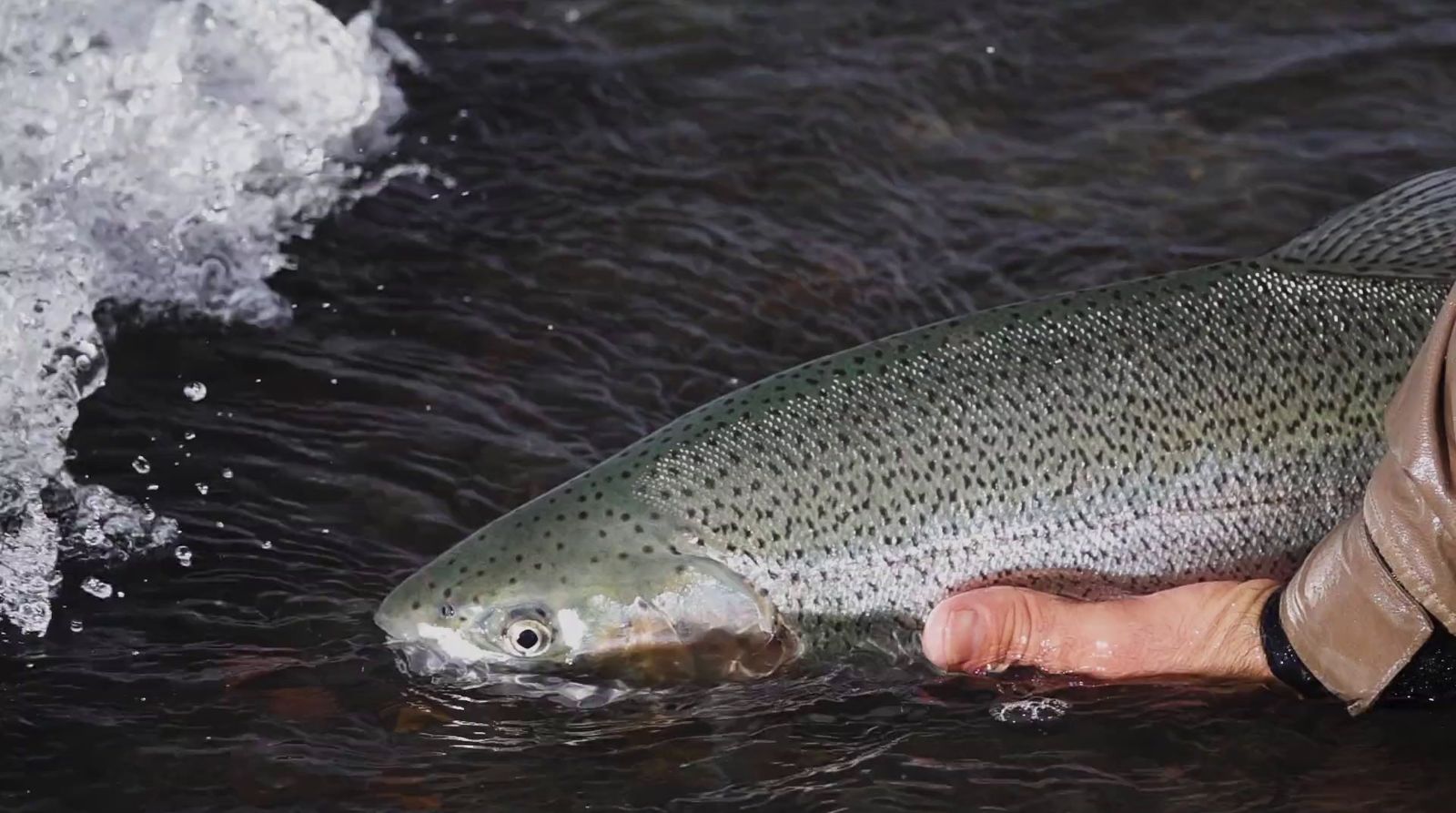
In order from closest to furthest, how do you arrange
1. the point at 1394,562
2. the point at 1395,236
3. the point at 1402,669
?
the point at 1394,562, the point at 1402,669, the point at 1395,236

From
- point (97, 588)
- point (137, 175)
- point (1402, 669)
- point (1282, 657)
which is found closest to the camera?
point (1402, 669)

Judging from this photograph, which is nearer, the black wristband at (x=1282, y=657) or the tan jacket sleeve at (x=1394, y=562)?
the tan jacket sleeve at (x=1394, y=562)

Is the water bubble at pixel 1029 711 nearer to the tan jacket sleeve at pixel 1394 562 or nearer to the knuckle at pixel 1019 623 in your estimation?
the knuckle at pixel 1019 623

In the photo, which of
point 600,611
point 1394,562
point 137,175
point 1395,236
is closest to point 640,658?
point 600,611

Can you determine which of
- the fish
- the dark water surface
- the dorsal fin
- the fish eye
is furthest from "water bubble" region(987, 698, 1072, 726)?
the dorsal fin

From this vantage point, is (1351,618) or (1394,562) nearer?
(1394,562)

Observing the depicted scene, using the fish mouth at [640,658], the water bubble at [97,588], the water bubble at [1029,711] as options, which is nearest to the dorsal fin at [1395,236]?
the water bubble at [1029,711]

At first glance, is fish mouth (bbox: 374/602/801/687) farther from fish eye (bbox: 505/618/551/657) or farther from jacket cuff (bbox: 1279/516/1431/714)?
jacket cuff (bbox: 1279/516/1431/714)

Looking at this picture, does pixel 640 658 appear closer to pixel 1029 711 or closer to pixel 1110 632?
pixel 1029 711
